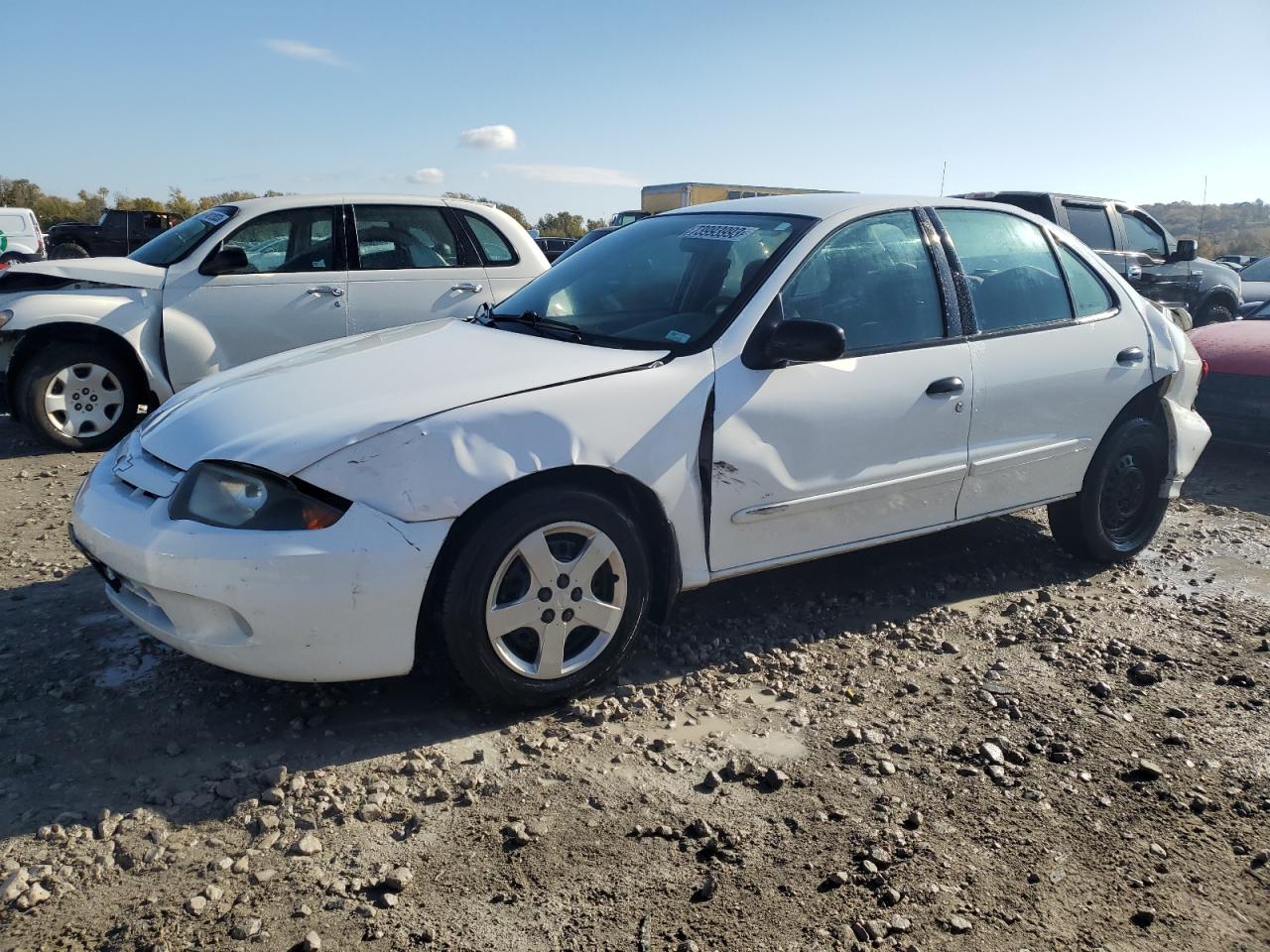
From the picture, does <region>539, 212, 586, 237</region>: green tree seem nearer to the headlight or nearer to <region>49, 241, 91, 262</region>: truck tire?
<region>49, 241, 91, 262</region>: truck tire

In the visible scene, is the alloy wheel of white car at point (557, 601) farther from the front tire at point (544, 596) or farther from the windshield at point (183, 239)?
the windshield at point (183, 239)

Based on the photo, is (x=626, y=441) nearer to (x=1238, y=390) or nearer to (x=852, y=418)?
(x=852, y=418)

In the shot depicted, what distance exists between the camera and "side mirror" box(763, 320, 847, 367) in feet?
11.5

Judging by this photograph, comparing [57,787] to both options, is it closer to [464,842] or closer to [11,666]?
[11,666]

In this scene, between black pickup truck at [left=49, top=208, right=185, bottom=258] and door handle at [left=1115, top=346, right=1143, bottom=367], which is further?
black pickup truck at [left=49, top=208, right=185, bottom=258]

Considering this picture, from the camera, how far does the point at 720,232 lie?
13.6 ft

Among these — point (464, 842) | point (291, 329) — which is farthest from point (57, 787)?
point (291, 329)

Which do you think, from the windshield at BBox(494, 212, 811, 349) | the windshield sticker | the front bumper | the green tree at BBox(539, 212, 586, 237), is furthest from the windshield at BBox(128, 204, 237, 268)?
the green tree at BBox(539, 212, 586, 237)

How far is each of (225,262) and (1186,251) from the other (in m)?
11.1

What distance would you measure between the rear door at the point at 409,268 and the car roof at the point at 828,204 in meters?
3.26

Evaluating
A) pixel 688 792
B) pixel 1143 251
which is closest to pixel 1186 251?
pixel 1143 251

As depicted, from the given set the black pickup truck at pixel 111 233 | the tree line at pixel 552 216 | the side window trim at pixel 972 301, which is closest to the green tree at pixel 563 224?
the tree line at pixel 552 216

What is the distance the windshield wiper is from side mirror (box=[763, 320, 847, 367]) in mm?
728

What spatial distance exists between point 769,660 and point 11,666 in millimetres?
2640
